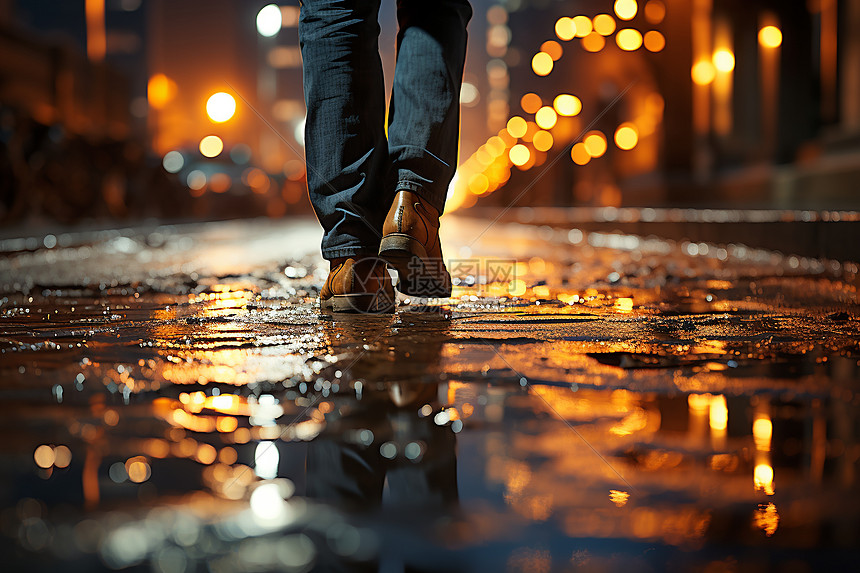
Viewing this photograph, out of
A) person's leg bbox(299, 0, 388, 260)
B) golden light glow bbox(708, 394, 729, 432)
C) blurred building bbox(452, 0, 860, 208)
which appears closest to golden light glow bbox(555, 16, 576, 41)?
blurred building bbox(452, 0, 860, 208)

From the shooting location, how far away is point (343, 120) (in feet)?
6.81

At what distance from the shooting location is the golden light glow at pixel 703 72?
16716mm

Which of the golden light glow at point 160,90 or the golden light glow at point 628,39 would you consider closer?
the golden light glow at point 628,39

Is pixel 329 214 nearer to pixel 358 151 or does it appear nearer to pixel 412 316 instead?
pixel 358 151

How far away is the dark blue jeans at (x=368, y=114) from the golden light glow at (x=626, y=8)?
1661cm

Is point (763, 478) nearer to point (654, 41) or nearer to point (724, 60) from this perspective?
point (724, 60)

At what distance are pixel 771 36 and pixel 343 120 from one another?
13.7 metres

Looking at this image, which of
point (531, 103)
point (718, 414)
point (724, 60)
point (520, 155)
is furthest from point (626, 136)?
point (718, 414)

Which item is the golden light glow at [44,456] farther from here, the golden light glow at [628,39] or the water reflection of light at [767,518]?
the golden light glow at [628,39]

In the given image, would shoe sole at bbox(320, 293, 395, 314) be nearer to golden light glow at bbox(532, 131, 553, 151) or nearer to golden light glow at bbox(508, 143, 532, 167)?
golden light glow at bbox(532, 131, 553, 151)

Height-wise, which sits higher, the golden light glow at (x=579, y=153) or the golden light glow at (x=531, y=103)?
the golden light glow at (x=531, y=103)

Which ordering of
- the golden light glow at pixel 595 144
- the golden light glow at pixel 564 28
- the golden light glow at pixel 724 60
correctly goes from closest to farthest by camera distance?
the golden light glow at pixel 724 60 → the golden light glow at pixel 564 28 → the golden light glow at pixel 595 144

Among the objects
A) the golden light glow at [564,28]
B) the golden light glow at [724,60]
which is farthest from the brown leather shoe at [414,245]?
the golden light glow at [564,28]

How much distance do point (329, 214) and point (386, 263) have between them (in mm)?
168
